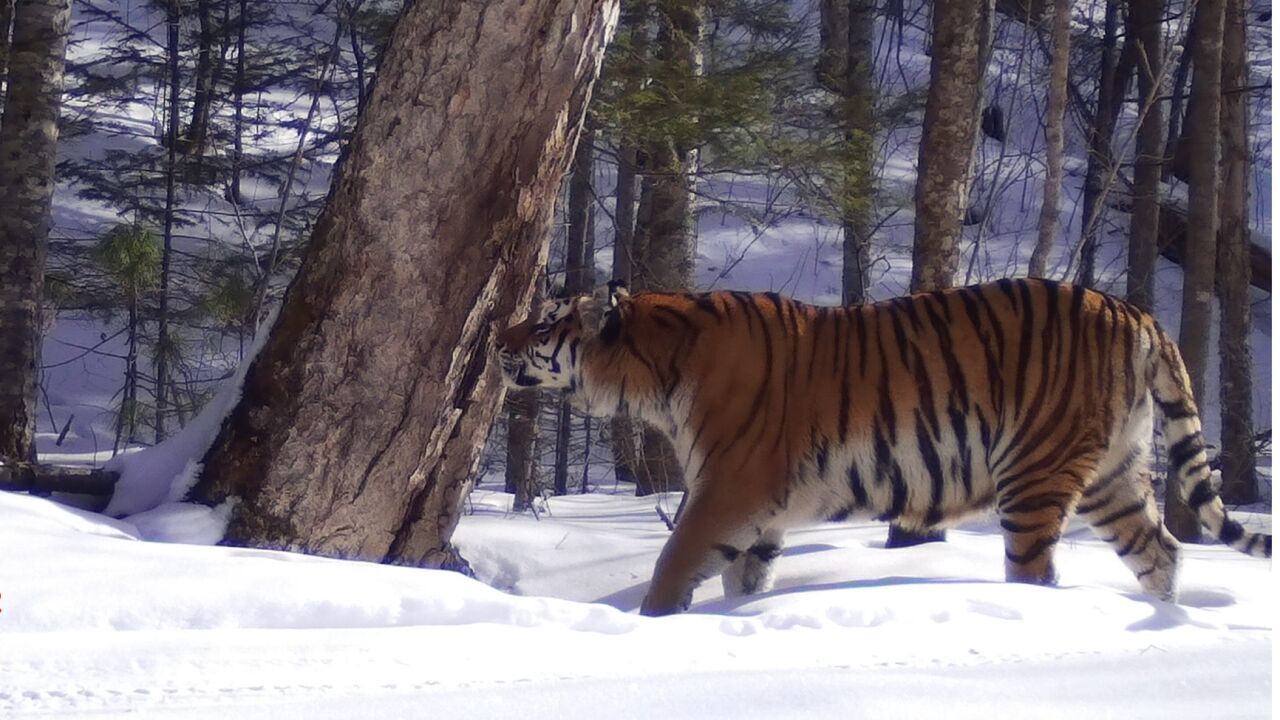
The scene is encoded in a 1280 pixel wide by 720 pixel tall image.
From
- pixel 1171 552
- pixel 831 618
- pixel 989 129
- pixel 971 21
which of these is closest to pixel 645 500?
pixel 971 21

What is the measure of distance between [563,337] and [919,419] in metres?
1.54

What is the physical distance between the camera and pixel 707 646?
3.09 metres

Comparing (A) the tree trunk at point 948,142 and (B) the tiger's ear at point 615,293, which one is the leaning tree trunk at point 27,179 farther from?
(A) the tree trunk at point 948,142

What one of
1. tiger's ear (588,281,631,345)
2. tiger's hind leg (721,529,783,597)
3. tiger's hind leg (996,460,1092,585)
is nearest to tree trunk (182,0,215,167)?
tiger's ear (588,281,631,345)

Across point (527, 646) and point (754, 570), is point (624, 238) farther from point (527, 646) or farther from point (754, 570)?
point (527, 646)

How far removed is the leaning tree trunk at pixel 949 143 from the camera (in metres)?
6.77

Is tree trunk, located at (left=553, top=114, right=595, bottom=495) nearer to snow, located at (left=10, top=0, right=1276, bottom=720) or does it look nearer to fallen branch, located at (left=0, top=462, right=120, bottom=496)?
fallen branch, located at (left=0, top=462, right=120, bottom=496)

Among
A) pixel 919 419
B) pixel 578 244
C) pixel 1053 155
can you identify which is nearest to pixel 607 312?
pixel 919 419

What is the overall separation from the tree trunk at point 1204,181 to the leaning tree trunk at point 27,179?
27.4 feet

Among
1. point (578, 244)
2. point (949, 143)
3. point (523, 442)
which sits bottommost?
point (523, 442)

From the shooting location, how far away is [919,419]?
195 inches

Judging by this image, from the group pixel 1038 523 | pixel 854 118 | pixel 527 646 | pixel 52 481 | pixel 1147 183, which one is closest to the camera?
pixel 527 646

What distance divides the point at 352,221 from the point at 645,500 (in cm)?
502

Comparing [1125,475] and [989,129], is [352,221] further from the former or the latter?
[989,129]
